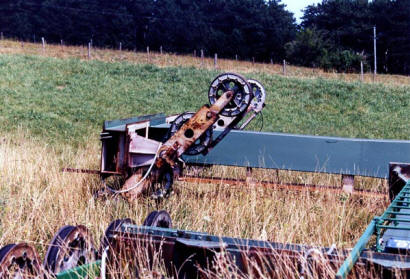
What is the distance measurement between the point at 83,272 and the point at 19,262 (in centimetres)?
35

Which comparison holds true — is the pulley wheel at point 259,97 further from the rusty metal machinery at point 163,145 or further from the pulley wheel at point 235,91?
the pulley wheel at point 235,91

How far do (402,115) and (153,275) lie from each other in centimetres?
1855

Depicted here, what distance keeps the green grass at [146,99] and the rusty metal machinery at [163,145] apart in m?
5.95

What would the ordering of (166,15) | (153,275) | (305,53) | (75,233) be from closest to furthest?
(153,275)
(75,233)
(305,53)
(166,15)

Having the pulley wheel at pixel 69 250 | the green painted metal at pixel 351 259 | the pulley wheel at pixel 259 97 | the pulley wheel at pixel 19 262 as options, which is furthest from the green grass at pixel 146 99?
the green painted metal at pixel 351 259

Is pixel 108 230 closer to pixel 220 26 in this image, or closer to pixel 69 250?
pixel 69 250

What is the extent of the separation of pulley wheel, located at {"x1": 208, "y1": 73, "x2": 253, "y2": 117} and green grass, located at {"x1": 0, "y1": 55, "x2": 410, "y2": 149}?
6445 mm

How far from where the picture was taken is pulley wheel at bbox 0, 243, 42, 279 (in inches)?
102

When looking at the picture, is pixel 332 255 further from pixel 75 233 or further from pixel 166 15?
pixel 166 15

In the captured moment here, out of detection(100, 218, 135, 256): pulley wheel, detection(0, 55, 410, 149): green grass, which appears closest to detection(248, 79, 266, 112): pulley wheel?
detection(100, 218, 135, 256): pulley wheel

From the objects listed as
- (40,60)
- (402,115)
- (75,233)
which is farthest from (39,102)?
(75,233)

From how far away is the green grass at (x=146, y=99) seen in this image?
15.5 m

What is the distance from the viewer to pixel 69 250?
310 centimetres

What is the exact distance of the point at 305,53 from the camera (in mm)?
56812
